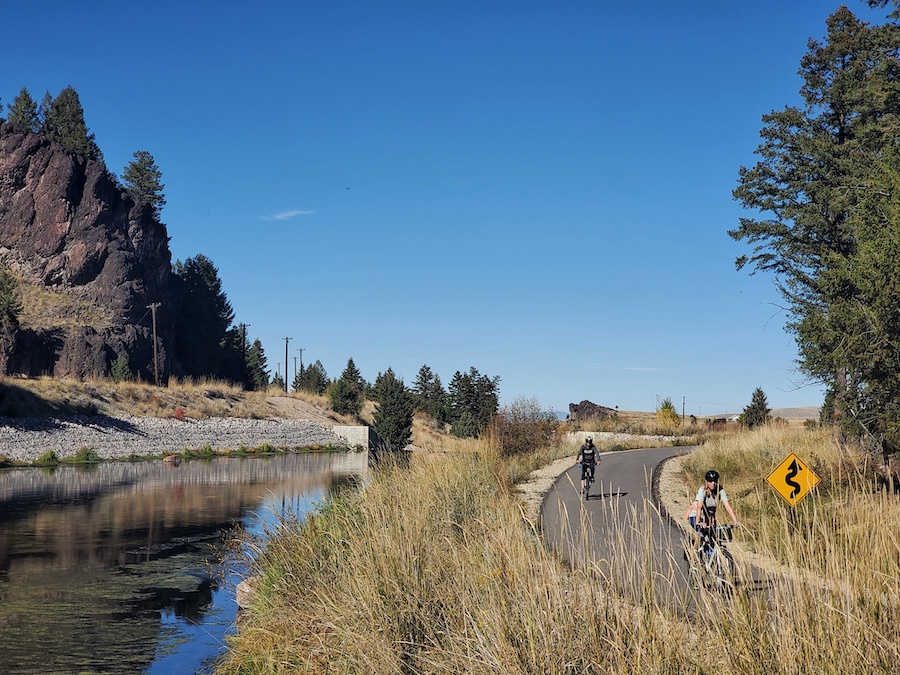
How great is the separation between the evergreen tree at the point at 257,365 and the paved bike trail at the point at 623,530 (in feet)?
255

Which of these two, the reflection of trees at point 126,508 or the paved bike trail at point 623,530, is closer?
the paved bike trail at point 623,530

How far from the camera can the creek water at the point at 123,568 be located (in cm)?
1120

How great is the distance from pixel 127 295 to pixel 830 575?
272 ft

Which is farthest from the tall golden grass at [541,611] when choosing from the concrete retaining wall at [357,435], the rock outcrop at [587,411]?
the rock outcrop at [587,411]

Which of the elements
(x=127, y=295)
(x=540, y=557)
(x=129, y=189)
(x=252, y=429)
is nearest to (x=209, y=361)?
(x=127, y=295)

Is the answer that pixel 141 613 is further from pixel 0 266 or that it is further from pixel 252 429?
pixel 0 266

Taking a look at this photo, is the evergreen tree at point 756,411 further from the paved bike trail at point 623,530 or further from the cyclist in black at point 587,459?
the cyclist in black at point 587,459

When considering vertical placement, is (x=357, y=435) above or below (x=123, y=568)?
above

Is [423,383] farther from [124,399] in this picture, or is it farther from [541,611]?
[541,611]

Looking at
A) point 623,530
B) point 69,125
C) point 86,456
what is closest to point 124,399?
point 86,456

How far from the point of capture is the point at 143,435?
52.7 metres

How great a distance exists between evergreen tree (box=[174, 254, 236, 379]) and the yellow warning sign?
85.3 metres

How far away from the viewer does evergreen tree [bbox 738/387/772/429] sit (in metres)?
62.3

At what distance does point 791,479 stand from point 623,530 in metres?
8.24
